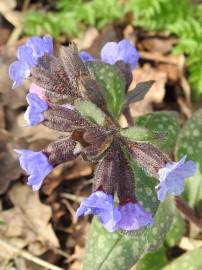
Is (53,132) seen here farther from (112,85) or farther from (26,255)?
(112,85)

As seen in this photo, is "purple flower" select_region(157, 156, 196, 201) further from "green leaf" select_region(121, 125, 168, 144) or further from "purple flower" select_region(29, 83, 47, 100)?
"purple flower" select_region(29, 83, 47, 100)

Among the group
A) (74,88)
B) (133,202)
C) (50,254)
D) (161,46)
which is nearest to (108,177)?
(133,202)

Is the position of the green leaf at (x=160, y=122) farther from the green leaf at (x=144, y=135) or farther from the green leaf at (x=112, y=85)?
the green leaf at (x=144, y=135)

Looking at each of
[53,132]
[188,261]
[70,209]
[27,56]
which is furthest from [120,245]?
[53,132]

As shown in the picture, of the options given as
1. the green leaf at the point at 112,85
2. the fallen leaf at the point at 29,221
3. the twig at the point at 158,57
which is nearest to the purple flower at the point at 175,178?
the green leaf at the point at 112,85

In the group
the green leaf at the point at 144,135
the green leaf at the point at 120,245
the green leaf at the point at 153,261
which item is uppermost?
the green leaf at the point at 144,135

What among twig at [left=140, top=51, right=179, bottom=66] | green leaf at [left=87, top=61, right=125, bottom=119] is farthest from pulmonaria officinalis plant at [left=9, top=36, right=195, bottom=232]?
twig at [left=140, top=51, right=179, bottom=66]

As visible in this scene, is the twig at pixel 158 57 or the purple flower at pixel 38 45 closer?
the purple flower at pixel 38 45
